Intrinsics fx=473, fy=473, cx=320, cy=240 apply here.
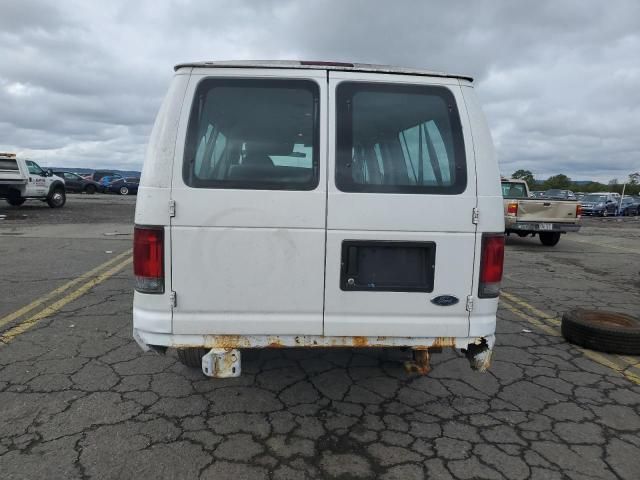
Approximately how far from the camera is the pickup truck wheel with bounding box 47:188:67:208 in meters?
20.8

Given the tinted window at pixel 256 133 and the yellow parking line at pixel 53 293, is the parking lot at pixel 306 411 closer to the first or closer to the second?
the yellow parking line at pixel 53 293

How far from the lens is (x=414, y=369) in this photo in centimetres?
314

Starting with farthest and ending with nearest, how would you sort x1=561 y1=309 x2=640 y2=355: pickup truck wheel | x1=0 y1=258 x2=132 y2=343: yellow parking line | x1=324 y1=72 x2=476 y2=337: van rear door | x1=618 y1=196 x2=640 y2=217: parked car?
x1=618 y1=196 x2=640 y2=217: parked car < x1=0 y1=258 x2=132 y2=343: yellow parking line < x1=561 y1=309 x2=640 y2=355: pickup truck wheel < x1=324 y1=72 x2=476 y2=337: van rear door

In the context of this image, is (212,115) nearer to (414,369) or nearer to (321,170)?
(321,170)

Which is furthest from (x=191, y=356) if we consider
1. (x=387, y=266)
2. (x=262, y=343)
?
(x=387, y=266)

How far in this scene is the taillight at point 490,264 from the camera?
2.85 meters

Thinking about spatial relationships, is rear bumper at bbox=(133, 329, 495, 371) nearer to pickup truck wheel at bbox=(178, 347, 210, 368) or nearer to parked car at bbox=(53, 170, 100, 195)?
pickup truck wheel at bbox=(178, 347, 210, 368)

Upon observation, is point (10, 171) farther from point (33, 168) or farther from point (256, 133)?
point (256, 133)

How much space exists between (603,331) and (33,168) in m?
21.0

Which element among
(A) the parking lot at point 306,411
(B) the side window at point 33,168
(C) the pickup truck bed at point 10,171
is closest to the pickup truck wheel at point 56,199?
(B) the side window at point 33,168

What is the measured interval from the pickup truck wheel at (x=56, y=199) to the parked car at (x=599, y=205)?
3039 cm

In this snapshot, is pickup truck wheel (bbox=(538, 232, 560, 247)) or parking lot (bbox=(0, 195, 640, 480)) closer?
parking lot (bbox=(0, 195, 640, 480))

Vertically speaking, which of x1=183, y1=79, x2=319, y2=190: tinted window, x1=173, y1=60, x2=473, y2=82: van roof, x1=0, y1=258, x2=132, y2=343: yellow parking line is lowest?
x1=0, y1=258, x2=132, y2=343: yellow parking line

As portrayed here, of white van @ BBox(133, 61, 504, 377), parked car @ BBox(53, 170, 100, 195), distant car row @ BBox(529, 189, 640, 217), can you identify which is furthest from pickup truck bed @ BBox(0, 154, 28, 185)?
distant car row @ BBox(529, 189, 640, 217)
